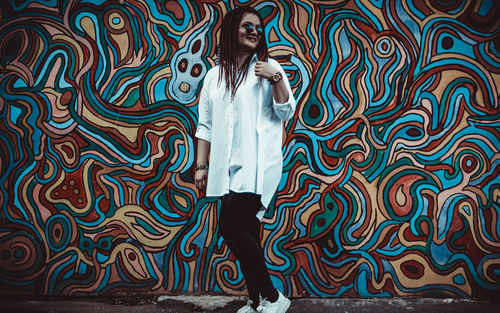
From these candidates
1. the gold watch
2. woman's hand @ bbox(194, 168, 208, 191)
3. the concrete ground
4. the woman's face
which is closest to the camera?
the gold watch

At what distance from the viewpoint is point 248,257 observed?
208 centimetres

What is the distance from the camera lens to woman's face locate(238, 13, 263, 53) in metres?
2.22

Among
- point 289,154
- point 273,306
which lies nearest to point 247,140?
point 273,306

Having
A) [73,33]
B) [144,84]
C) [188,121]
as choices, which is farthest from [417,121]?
[73,33]

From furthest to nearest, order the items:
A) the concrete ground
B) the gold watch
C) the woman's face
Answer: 1. the concrete ground
2. the woman's face
3. the gold watch

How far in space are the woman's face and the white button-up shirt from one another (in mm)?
112

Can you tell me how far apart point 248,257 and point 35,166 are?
2.04 metres

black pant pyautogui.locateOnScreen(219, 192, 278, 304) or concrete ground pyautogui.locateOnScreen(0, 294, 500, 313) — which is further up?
black pant pyautogui.locateOnScreen(219, 192, 278, 304)

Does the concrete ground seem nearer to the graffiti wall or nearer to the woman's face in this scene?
the graffiti wall

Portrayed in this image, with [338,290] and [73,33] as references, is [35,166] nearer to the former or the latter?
[73,33]

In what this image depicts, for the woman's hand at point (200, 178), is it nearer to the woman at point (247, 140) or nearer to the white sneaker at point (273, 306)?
the woman at point (247, 140)

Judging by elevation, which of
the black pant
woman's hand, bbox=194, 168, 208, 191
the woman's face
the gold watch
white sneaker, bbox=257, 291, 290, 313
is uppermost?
the woman's face

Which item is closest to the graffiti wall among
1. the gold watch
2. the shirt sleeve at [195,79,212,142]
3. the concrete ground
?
the concrete ground

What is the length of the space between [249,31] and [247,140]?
612 mm
